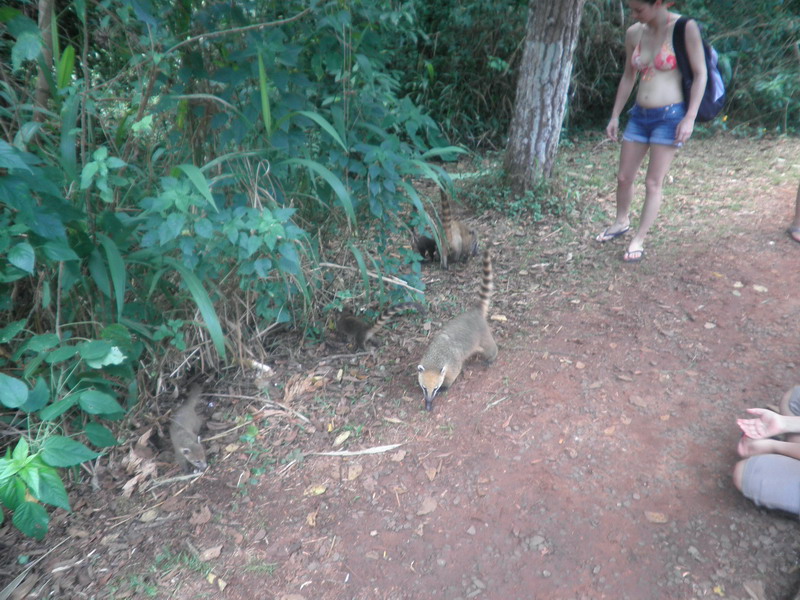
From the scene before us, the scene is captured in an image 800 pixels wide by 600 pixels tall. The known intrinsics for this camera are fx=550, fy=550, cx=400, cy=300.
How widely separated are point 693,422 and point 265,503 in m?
Answer: 2.24

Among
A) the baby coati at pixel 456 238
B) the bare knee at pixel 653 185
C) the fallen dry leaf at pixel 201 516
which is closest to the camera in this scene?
the fallen dry leaf at pixel 201 516

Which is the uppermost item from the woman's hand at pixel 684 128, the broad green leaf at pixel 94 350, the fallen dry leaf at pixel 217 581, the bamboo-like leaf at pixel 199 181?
the bamboo-like leaf at pixel 199 181

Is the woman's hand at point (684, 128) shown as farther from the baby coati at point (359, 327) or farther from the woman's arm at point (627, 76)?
the baby coati at point (359, 327)

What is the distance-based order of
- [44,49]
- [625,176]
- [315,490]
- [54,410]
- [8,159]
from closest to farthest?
[8,159] < [54,410] < [44,49] < [315,490] < [625,176]

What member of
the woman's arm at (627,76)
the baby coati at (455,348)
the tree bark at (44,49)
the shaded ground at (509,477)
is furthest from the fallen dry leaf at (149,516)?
the woman's arm at (627,76)

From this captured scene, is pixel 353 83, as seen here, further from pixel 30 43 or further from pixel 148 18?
pixel 30 43

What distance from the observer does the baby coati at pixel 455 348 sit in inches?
124

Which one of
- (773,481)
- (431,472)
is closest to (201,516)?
(431,472)

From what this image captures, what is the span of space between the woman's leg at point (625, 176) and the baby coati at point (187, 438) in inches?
139

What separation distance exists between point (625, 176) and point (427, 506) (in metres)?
3.06

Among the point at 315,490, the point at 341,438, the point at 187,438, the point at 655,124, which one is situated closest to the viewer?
the point at 315,490

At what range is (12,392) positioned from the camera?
6.66ft

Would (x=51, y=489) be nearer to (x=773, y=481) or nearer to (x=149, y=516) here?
(x=149, y=516)

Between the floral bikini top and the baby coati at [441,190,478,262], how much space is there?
1.71 metres
